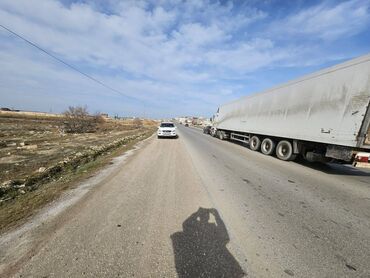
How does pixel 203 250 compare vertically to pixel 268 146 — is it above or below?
below

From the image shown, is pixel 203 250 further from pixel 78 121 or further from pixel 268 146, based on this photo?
pixel 78 121

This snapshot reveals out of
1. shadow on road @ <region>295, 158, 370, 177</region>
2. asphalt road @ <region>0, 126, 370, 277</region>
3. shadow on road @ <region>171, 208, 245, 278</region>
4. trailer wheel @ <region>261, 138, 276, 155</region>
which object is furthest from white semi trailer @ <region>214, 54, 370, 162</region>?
shadow on road @ <region>171, 208, 245, 278</region>

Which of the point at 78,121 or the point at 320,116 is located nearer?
the point at 320,116

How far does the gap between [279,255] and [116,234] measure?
237 centimetres

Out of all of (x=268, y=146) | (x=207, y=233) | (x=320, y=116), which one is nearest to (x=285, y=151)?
(x=268, y=146)

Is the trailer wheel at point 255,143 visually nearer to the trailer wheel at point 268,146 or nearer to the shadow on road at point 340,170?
the trailer wheel at point 268,146

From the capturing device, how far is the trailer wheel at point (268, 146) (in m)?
12.4

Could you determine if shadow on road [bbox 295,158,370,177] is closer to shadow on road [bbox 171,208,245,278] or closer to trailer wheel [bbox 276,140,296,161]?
trailer wheel [bbox 276,140,296,161]

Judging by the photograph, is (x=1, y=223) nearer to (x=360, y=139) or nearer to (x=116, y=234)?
(x=116, y=234)

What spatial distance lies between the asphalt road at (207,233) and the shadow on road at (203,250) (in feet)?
0.04

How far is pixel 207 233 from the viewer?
346 cm

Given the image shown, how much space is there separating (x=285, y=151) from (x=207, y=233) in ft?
29.9

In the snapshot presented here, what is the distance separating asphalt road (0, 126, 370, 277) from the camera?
2658mm

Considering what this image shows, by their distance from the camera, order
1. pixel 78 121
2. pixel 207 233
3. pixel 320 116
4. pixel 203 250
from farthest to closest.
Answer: pixel 78 121 → pixel 320 116 → pixel 207 233 → pixel 203 250
